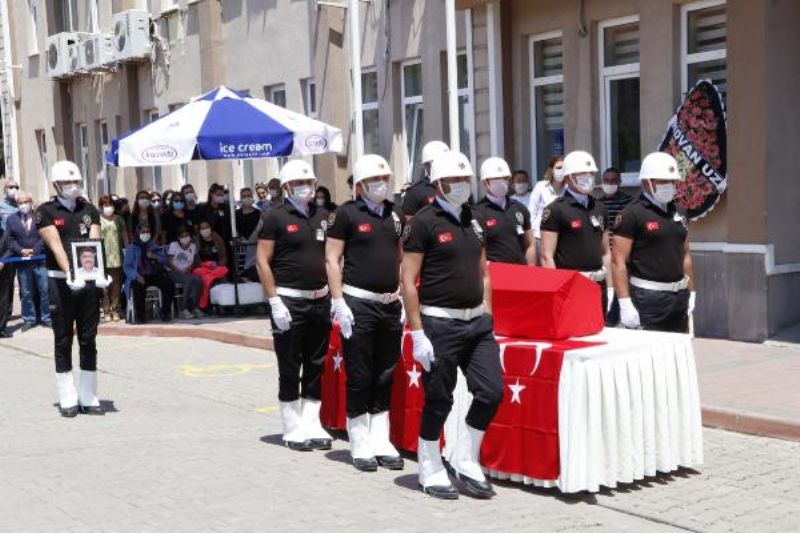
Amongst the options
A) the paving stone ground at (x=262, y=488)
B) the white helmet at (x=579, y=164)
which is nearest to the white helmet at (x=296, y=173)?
the paving stone ground at (x=262, y=488)

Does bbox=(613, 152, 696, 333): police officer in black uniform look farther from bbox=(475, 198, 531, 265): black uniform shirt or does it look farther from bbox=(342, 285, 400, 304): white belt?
bbox=(342, 285, 400, 304): white belt

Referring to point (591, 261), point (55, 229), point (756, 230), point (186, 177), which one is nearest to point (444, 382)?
point (591, 261)

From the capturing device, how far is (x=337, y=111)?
67.0 feet

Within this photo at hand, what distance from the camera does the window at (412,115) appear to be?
19031 mm

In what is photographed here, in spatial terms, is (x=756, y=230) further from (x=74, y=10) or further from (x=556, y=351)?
(x=74, y=10)

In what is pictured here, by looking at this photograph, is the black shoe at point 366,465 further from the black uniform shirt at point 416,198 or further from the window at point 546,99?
the window at point 546,99

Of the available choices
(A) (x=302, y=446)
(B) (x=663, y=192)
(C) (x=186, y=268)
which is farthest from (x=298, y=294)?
(C) (x=186, y=268)

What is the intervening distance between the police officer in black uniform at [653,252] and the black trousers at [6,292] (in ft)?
35.1

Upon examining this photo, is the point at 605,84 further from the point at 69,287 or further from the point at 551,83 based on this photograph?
the point at 69,287

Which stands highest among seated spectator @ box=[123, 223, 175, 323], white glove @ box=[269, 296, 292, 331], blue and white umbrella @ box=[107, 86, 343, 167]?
blue and white umbrella @ box=[107, 86, 343, 167]

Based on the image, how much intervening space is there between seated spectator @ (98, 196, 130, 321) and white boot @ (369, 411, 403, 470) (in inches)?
374

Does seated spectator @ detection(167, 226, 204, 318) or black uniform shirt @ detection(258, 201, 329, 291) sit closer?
black uniform shirt @ detection(258, 201, 329, 291)

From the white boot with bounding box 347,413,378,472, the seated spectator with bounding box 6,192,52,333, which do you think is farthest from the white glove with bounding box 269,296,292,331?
the seated spectator with bounding box 6,192,52,333

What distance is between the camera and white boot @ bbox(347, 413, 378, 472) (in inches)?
316
